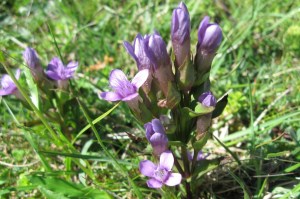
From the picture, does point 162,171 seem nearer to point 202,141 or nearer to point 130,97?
point 202,141

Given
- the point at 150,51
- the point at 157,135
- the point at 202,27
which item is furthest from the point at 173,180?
the point at 202,27

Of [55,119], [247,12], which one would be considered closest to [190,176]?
[55,119]

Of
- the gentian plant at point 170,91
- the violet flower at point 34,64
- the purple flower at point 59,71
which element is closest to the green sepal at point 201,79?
the gentian plant at point 170,91

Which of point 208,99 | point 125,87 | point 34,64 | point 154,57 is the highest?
point 34,64

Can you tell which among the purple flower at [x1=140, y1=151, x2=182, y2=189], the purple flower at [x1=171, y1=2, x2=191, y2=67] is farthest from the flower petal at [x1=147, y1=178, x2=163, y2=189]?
the purple flower at [x1=171, y1=2, x2=191, y2=67]

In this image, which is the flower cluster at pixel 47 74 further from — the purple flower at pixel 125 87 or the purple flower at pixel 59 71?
the purple flower at pixel 125 87

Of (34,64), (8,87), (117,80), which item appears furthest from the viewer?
(34,64)

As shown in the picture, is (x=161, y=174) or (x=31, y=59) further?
(x=31, y=59)
